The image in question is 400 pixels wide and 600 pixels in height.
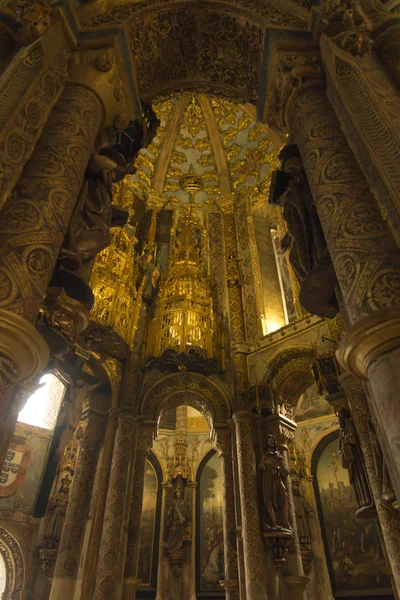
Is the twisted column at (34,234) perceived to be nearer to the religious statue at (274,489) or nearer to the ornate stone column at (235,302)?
the religious statue at (274,489)

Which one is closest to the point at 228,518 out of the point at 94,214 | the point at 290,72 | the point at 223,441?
the point at 223,441

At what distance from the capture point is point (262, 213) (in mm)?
13750

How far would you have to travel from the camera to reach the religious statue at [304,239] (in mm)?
3656

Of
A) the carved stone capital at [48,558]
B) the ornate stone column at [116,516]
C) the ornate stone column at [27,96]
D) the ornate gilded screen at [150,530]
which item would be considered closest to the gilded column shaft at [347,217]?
the ornate stone column at [27,96]

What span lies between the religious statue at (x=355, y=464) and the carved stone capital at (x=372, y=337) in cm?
494

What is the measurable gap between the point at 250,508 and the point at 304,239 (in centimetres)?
588

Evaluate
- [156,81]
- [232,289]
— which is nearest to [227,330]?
[232,289]

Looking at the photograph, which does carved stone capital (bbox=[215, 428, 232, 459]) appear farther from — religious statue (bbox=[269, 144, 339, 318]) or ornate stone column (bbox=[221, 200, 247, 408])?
religious statue (bbox=[269, 144, 339, 318])

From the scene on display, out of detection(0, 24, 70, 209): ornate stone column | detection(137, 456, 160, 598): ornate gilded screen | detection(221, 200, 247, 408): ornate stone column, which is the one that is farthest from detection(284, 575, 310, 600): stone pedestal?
detection(0, 24, 70, 209): ornate stone column

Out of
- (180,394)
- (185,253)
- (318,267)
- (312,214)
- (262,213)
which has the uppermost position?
(262,213)

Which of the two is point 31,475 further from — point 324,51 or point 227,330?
point 324,51

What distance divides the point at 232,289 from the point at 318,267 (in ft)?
27.2

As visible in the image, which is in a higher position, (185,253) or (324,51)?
(185,253)

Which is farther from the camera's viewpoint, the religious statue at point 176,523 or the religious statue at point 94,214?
the religious statue at point 176,523
